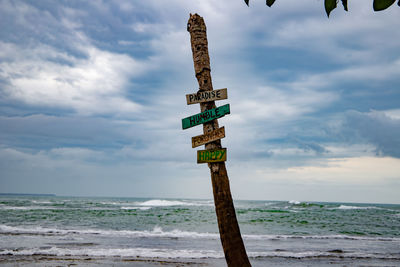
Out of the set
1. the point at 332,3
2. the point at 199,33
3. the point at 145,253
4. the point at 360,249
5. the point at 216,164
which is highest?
the point at 199,33

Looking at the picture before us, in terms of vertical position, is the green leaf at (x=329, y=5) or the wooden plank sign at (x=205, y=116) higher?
the wooden plank sign at (x=205, y=116)

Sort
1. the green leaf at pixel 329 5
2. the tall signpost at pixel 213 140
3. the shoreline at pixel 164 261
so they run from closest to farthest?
the green leaf at pixel 329 5 → the tall signpost at pixel 213 140 → the shoreline at pixel 164 261

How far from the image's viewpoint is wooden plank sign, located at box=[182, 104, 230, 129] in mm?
4410

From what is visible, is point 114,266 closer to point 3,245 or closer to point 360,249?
point 3,245

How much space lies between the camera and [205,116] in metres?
4.54

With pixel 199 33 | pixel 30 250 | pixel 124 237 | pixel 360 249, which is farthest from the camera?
pixel 124 237

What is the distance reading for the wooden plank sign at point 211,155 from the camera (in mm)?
4421

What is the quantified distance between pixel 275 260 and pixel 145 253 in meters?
4.01

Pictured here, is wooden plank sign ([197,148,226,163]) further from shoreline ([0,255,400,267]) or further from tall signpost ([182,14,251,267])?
shoreline ([0,255,400,267])

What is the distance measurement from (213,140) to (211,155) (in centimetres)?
21

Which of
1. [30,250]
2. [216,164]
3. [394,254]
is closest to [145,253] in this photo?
[30,250]

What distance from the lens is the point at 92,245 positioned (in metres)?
11.5

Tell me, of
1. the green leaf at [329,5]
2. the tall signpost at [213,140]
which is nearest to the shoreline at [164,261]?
the tall signpost at [213,140]

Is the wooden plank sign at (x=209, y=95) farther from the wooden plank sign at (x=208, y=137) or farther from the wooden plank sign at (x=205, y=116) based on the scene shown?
the wooden plank sign at (x=208, y=137)
